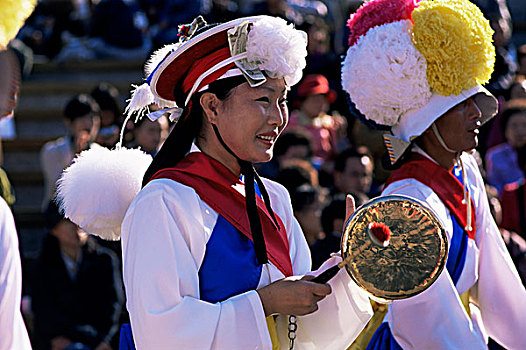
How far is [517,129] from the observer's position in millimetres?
7535

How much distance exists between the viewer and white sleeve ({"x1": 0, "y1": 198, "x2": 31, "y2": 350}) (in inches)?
129

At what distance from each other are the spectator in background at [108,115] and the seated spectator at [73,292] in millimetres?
1288

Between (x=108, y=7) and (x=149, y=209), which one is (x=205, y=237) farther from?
(x=108, y=7)

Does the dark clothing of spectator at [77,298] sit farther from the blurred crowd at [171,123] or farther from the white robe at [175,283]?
the white robe at [175,283]

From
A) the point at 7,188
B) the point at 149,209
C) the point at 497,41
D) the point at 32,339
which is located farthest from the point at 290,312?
the point at 497,41

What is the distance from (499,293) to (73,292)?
9.13 feet

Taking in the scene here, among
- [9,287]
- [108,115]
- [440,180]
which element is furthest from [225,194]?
[108,115]

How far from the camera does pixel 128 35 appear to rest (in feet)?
32.9

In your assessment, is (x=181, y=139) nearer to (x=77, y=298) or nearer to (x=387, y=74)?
(x=387, y=74)

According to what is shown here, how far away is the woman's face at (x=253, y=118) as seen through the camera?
10.6 ft

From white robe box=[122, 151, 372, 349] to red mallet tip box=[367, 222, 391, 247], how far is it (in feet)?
1.36

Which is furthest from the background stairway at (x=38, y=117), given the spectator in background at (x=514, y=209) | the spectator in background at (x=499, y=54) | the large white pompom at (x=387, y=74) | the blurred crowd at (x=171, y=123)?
the large white pompom at (x=387, y=74)

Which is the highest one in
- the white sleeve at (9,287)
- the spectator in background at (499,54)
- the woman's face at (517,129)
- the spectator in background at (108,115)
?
the white sleeve at (9,287)

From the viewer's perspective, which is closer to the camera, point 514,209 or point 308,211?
point 308,211
